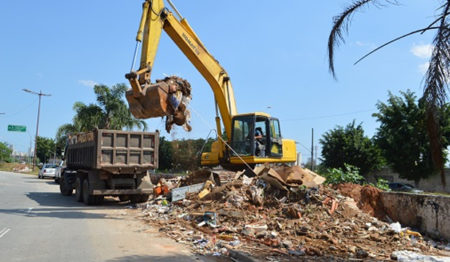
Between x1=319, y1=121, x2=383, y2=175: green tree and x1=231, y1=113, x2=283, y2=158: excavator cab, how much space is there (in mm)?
21207

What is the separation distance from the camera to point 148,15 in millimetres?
12086

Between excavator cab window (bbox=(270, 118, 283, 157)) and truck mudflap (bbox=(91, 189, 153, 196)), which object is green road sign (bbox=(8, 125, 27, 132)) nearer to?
truck mudflap (bbox=(91, 189, 153, 196))

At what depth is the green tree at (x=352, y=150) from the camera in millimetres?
33844

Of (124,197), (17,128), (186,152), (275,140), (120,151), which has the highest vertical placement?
(17,128)

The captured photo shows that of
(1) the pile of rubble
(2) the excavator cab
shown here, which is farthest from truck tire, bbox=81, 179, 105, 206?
(2) the excavator cab

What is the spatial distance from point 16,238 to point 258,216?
219 inches

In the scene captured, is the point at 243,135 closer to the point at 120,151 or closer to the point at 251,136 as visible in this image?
the point at 251,136

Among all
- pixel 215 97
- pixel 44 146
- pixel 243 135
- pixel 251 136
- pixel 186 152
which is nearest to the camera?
pixel 251 136

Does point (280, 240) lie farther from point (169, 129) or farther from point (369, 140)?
point (369, 140)

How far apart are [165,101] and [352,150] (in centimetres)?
2683

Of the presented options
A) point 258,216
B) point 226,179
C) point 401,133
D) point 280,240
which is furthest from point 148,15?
point 401,133

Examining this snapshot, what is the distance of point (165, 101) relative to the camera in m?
10.7

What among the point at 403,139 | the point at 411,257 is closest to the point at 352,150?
the point at 403,139

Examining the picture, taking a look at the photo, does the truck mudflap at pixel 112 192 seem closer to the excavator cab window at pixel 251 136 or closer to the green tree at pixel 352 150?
the excavator cab window at pixel 251 136
